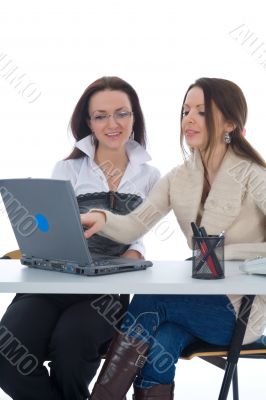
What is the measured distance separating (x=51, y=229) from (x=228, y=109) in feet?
2.52

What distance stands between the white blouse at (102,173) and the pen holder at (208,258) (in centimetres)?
73

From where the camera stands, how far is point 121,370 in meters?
1.70

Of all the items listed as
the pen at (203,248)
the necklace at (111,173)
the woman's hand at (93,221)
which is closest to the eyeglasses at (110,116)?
the necklace at (111,173)

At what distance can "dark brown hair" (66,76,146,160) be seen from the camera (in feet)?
8.48

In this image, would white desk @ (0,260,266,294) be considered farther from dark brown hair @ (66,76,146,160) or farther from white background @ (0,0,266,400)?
white background @ (0,0,266,400)

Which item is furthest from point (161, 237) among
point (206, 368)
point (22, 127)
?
point (22, 127)

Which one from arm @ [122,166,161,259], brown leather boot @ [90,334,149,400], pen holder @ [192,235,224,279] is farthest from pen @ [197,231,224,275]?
arm @ [122,166,161,259]

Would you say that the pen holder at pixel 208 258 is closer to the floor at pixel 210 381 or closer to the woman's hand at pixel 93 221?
the woman's hand at pixel 93 221

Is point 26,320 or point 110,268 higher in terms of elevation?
point 110,268

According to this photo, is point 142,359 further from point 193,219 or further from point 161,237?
point 161,237

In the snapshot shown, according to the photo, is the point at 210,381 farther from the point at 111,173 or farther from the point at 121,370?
the point at 121,370

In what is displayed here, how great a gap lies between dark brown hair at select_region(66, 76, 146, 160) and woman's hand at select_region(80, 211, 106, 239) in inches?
24.7

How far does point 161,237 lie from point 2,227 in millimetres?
992

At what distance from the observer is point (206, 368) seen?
351 centimetres
